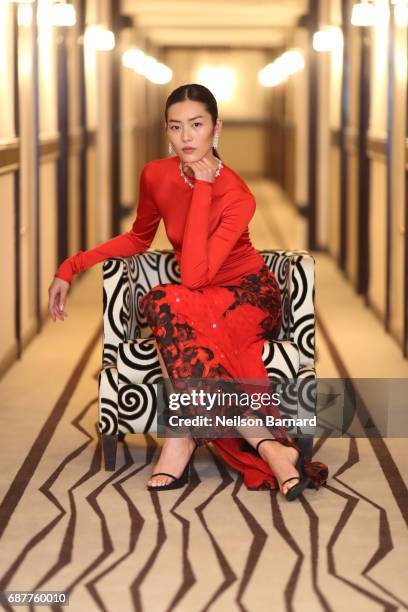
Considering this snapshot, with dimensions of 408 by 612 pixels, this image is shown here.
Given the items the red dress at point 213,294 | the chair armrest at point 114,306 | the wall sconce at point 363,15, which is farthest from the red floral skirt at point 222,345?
the wall sconce at point 363,15

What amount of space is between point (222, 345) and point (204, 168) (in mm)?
612

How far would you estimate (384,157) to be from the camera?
25.2 ft

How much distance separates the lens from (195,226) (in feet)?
13.1

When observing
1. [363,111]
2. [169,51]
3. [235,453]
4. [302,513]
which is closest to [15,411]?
[235,453]

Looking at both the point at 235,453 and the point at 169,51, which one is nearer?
the point at 235,453

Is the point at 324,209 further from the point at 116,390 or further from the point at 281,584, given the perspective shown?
the point at 281,584

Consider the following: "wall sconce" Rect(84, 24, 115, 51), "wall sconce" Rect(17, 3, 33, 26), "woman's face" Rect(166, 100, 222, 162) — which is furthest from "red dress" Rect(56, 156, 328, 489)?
"wall sconce" Rect(84, 24, 115, 51)

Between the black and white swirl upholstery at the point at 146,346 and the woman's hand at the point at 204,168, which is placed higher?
the woman's hand at the point at 204,168

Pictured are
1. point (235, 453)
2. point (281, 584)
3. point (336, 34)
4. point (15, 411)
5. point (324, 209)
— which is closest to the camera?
point (281, 584)

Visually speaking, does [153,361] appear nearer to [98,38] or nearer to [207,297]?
[207,297]

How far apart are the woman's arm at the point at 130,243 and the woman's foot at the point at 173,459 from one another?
Result: 0.71m

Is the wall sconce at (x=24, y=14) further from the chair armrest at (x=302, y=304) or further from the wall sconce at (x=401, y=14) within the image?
the chair armrest at (x=302, y=304)

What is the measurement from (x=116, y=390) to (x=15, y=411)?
1.16 meters

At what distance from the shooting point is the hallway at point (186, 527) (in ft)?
10.1
